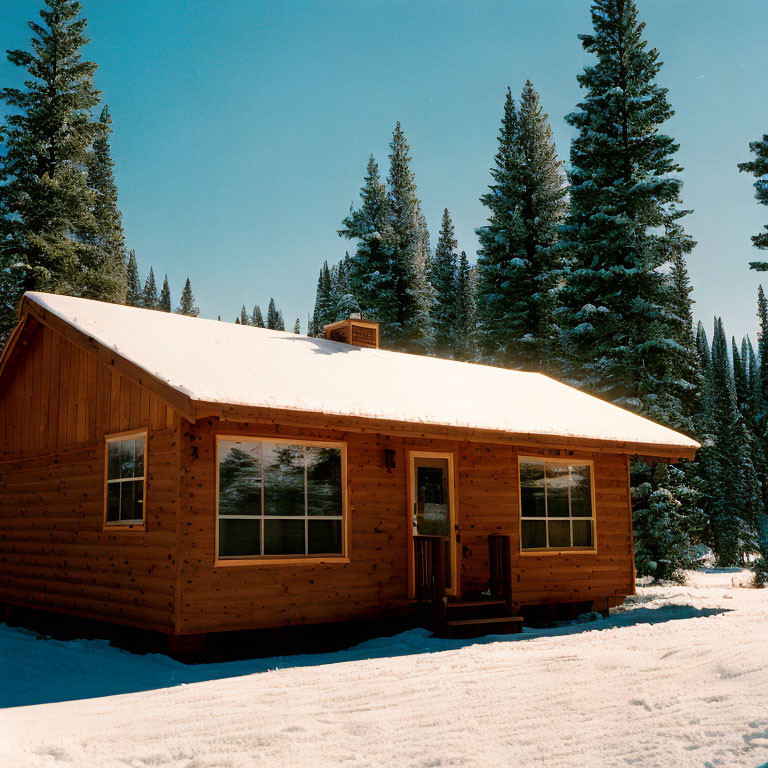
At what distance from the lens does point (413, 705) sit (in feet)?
22.0

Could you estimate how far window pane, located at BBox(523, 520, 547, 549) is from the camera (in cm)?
1300

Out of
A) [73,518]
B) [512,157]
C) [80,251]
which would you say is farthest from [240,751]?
[512,157]

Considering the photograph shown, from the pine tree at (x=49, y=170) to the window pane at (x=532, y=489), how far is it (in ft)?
55.9

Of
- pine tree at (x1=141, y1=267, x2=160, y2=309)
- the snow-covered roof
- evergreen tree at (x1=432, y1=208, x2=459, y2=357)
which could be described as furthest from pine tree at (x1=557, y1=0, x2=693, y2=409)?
pine tree at (x1=141, y1=267, x2=160, y2=309)

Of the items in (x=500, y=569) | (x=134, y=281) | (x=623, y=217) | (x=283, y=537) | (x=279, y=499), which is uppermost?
(x=134, y=281)

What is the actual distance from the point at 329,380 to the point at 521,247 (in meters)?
20.1

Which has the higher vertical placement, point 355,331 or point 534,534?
point 355,331

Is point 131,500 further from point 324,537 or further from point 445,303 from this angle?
point 445,303

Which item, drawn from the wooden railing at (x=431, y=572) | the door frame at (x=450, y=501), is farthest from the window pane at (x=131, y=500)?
the wooden railing at (x=431, y=572)

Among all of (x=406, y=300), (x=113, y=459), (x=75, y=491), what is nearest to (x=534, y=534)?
(x=113, y=459)

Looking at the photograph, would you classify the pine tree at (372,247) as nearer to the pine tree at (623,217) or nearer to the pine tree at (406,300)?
the pine tree at (406,300)

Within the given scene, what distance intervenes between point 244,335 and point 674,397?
1320 centimetres

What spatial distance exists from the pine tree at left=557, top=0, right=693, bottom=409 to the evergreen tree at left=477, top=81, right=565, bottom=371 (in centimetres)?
621

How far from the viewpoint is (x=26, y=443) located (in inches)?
537
